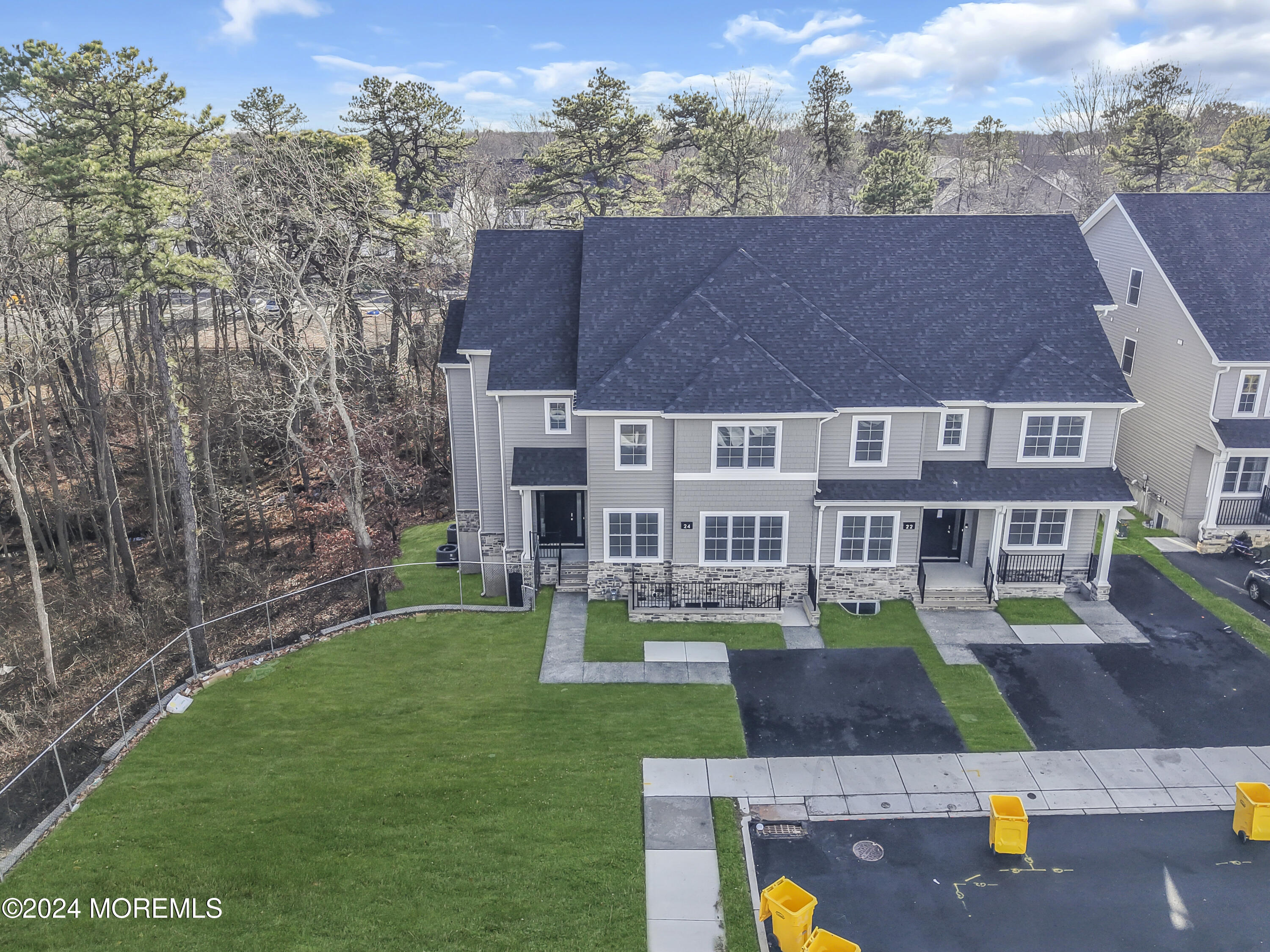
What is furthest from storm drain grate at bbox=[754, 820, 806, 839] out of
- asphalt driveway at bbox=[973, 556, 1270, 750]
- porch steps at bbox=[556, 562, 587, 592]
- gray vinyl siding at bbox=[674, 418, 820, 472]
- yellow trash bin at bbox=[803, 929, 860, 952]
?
porch steps at bbox=[556, 562, 587, 592]

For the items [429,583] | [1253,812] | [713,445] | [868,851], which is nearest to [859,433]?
[713,445]

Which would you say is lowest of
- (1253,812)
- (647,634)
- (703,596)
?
(647,634)

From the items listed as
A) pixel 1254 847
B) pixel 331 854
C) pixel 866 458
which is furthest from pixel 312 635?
pixel 1254 847

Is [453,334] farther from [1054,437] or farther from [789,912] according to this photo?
[789,912]

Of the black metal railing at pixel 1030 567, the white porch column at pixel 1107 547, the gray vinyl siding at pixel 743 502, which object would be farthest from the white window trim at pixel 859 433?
the white porch column at pixel 1107 547

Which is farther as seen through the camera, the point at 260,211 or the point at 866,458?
the point at 260,211

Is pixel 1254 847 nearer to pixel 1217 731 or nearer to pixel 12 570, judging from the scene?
pixel 1217 731

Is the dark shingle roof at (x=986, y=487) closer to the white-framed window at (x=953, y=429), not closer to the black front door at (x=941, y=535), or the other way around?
the white-framed window at (x=953, y=429)
